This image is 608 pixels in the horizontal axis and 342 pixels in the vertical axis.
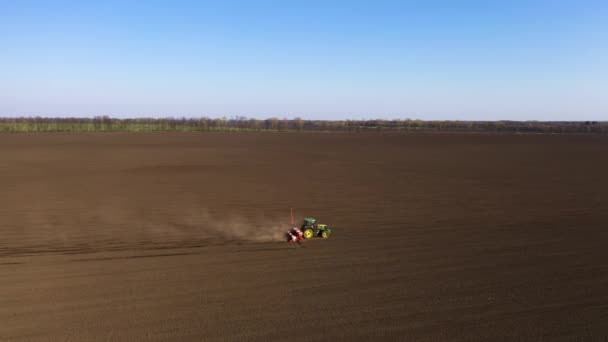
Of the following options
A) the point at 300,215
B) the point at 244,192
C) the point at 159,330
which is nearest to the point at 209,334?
the point at 159,330

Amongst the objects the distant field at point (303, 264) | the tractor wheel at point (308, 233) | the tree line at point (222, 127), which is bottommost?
the distant field at point (303, 264)

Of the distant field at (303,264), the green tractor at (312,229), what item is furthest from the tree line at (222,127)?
the green tractor at (312,229)

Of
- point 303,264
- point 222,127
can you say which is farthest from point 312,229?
point 222,127

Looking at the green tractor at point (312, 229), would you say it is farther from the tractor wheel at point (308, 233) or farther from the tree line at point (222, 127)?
the tree line at point (222, 127)

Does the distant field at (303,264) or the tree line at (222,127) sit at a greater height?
the tree line at (222,127)

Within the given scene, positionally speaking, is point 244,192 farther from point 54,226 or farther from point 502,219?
point 502,219

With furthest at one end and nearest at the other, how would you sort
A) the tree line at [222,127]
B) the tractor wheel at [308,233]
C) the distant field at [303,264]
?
the tree line at [222,127] → the tractor wheel at [308,233] → the distant field at [303,264]

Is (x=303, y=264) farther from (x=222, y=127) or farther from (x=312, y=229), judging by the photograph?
(x=222, y=127)
